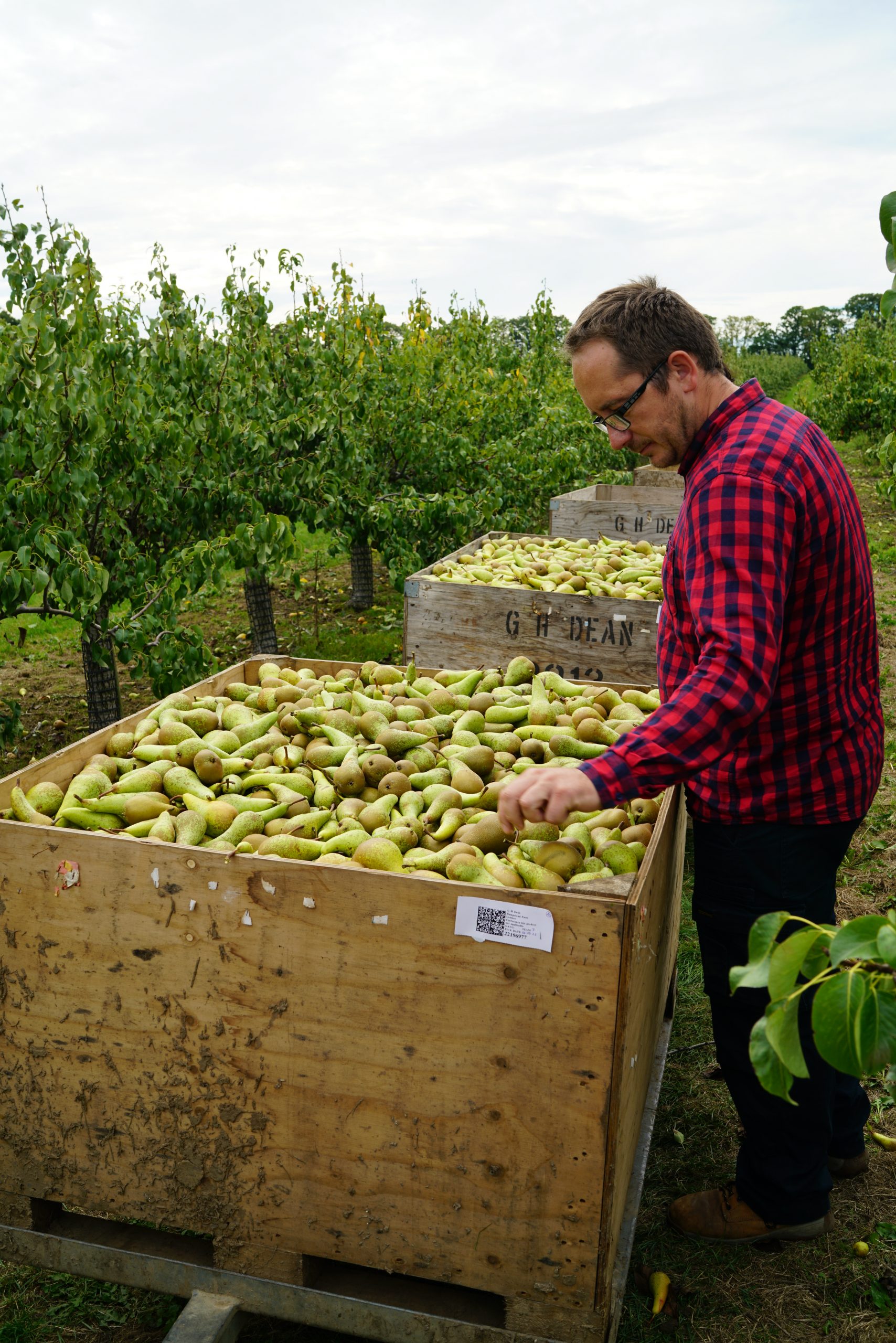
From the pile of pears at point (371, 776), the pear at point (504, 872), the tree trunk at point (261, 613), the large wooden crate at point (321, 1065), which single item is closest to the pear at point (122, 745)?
the pile of pears at point (371, 776)

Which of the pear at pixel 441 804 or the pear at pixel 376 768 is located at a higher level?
the pear at pixel 376 768

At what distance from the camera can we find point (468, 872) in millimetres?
2334

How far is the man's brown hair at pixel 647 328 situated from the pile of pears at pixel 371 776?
959 mm

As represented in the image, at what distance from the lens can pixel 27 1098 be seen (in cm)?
247

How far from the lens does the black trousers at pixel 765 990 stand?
2.62 meters

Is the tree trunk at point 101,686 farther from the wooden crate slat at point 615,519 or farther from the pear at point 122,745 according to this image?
the wooden crate slat at point 615,519

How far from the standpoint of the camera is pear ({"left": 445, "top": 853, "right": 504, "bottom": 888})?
2.33 metres

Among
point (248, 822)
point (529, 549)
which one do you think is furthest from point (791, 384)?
point (248, 822)

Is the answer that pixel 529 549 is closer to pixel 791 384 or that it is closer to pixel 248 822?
pixel 248 822

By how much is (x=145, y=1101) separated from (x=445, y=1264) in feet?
2.58

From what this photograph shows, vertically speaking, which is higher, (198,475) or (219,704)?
(198,475)

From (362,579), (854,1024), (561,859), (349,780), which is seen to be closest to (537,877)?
(561,859)

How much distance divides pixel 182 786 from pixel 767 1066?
2034mm

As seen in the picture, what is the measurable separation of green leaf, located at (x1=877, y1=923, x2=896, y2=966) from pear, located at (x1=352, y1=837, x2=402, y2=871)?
4.82 ft
